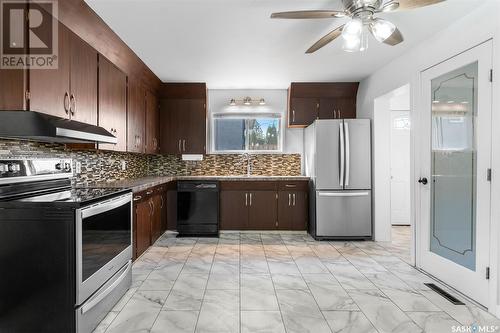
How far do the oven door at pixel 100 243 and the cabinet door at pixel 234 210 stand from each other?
2280mm

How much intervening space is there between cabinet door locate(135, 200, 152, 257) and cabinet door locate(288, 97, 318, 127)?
2.73 metres

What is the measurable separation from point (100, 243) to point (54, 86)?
116cm

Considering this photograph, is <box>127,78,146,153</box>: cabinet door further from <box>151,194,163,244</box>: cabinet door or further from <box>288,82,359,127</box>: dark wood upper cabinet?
<box>288,82,359,127</box>: dark wood upper cabinet

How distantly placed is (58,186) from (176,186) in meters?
2.35

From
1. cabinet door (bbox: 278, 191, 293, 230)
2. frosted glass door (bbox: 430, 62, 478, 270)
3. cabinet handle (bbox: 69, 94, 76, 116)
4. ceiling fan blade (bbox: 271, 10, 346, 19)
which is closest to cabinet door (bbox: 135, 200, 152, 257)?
cabinet handle (bbox: 69, 94, 76, 116)

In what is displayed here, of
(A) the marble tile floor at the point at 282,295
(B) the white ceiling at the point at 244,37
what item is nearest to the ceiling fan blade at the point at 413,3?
(B) the white ceiling at the point at 244,37

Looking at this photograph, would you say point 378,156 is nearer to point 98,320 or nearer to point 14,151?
point 98,320

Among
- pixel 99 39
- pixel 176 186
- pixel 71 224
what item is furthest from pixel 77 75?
pixel 176 186

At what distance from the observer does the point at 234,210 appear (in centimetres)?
484

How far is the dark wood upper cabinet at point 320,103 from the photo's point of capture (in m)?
4.95

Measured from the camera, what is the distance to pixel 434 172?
3.00 m

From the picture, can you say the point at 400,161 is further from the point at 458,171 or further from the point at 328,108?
the point at 458,171

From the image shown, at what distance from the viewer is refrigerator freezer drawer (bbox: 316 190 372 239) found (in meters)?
4.36

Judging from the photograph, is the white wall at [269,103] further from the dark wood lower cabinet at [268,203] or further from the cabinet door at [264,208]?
the cabinet door at [264,208]
